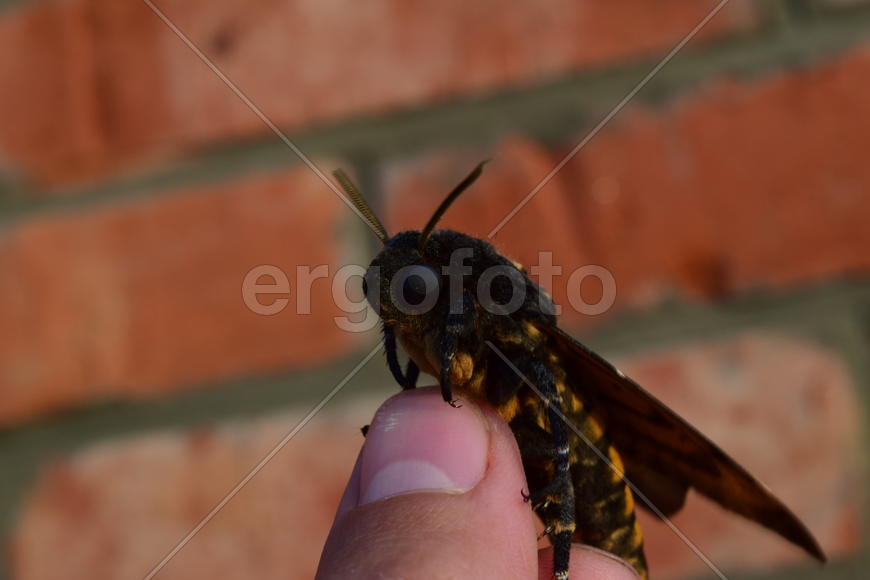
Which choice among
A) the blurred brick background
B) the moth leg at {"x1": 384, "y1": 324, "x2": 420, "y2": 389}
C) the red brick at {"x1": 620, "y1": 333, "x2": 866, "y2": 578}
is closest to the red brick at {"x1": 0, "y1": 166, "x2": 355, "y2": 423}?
the blurred brick background

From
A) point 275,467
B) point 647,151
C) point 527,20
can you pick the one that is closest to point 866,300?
point 647,151

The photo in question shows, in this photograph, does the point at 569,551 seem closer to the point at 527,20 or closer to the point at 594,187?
the point at 594,187

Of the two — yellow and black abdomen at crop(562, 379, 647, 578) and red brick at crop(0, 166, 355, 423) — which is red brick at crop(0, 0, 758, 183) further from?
yellow and black abdomen at crop(562, 379, 647, 578)

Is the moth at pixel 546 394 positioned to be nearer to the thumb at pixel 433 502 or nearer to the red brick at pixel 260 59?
the thumb at pixel 433 502

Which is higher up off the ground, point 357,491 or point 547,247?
point 547,247

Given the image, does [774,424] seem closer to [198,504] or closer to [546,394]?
[546,394]

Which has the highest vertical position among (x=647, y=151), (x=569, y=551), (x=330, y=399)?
(x=647, y=151)

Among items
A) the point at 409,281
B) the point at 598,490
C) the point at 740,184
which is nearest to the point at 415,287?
the point at 409,281
